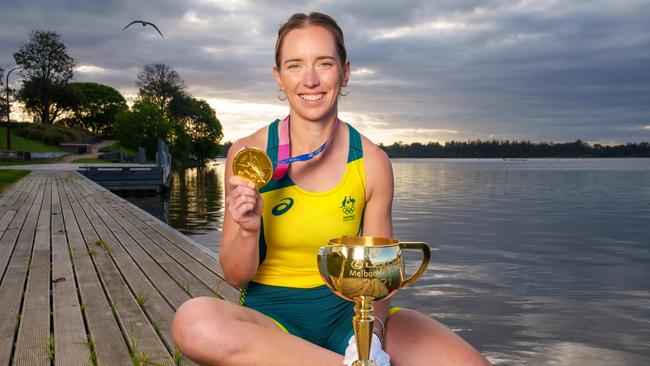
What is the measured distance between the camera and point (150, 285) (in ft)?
17.6

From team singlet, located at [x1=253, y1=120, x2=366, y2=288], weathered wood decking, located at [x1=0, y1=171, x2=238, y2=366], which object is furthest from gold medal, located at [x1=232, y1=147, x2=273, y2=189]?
weathered wood decking, located at [x1=0, y1=171, x2=238, y2=366]

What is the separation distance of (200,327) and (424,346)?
Result: 3.05ft

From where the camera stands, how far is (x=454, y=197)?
3400 centimetres

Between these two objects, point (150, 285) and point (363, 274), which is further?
point (150, 285)

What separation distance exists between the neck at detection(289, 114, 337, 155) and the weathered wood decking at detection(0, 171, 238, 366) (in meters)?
1.53

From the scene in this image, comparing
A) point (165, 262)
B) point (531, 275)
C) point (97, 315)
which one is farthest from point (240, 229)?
point (531, 275)

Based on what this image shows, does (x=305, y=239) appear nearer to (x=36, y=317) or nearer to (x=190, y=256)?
(x=36, y=317)

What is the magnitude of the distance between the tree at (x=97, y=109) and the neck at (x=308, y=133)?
8016 centimetres

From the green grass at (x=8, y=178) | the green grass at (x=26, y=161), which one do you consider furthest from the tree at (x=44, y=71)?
the green grass at (x=8, y=178)

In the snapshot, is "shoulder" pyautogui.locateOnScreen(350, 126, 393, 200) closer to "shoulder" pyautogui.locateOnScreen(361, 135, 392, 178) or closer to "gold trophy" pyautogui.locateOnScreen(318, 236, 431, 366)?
"shoulder" pyautogui.locateOnScreen(361, 135, 392, 178)

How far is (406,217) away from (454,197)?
1135cm

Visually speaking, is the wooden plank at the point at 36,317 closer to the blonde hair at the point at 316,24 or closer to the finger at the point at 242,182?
the finger at the point at 242,182

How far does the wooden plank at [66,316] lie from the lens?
3484 millimetres

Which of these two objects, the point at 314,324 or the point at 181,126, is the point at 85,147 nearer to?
the point at 181,126
